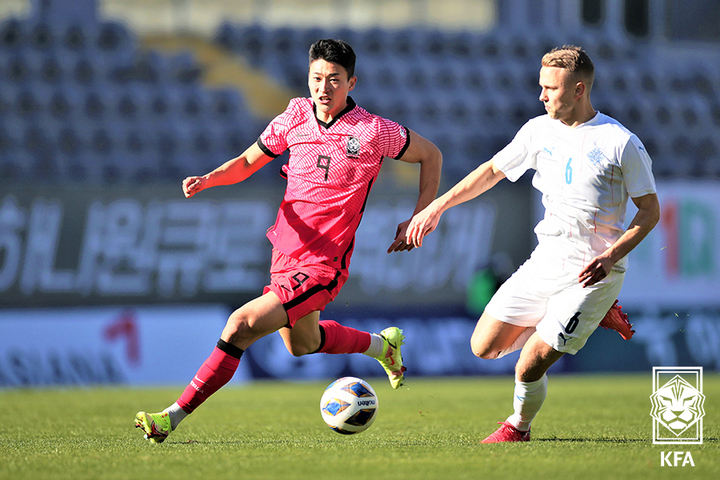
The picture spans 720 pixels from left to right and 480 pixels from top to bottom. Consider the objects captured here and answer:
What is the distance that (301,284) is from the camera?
16.1 ft

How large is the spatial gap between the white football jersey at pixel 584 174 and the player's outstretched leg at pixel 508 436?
3.24ft

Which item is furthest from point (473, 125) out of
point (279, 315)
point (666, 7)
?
point (279, 315)

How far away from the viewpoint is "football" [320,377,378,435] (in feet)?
16.7

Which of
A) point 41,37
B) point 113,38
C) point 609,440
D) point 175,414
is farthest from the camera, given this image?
point 113,38

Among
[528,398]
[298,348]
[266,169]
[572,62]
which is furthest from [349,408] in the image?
[266,169]

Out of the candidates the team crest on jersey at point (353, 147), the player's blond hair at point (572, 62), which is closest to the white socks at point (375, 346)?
the team crest on jersey at point (353, 147)

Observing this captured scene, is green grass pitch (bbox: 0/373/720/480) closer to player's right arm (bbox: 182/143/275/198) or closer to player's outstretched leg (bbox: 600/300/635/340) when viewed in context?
player's outstretched leg (bbox: 600/300/635/340)

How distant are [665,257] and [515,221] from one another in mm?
1974

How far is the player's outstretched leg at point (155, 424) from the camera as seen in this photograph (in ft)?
15.3

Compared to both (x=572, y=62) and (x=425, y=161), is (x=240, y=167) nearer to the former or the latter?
(x=425, y=161)

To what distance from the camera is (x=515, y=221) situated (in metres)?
11.3

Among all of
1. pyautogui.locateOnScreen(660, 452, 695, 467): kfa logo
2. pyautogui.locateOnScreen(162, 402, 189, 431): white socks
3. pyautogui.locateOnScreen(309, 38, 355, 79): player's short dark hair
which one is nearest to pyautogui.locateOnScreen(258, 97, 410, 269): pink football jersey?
pyautogui.locateOnScreen(309, 38, 355, 79): player's short dark hair

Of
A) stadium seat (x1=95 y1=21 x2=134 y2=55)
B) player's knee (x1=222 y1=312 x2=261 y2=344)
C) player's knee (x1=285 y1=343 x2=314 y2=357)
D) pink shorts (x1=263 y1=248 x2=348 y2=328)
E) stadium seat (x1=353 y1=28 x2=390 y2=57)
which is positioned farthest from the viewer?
stadium seat (x1=353 y1=28 x2=390 y2=57)

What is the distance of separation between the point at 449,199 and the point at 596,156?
77 cm
